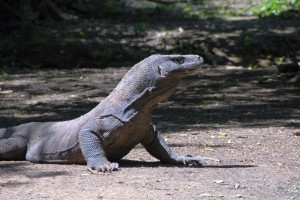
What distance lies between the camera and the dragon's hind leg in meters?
6.79

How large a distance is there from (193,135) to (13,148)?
2260 millimetres

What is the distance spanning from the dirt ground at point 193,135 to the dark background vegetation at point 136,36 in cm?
82

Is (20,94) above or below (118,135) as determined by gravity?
below

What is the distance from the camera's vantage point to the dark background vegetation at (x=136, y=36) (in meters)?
15.5

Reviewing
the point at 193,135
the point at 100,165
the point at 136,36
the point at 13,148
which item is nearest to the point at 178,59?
the point at 100,165

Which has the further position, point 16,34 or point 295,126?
point 16,34

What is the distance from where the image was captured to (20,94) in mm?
11984

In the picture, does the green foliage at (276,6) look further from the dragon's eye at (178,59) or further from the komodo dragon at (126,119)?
the dragon's eye at (178,59)

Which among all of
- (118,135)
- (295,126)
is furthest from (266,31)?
(118,135)

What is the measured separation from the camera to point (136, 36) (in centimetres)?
1689

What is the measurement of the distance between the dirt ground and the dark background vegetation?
0.82m

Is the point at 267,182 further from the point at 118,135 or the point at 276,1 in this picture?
the point at 276,1

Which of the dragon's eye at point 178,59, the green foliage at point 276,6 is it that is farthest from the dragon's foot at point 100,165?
→ the green foliage at point 276,6

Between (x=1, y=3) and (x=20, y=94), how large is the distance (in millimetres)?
5942
